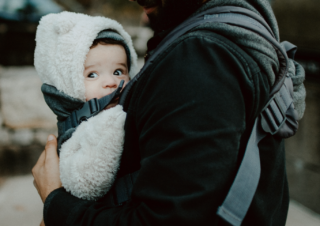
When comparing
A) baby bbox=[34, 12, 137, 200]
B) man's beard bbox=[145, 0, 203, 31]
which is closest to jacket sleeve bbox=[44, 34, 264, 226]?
man's beard bbox=[145, 0, 203, 31]

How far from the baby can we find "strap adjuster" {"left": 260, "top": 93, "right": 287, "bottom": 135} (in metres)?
0.59

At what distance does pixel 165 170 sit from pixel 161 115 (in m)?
0.16

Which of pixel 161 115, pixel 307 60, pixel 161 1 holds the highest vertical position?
pixel 161 1

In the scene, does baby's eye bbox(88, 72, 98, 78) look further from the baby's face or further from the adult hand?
the adult hand

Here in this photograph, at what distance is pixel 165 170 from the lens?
0.74 meters

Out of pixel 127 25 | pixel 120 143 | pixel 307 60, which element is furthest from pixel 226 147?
pixel 127 25

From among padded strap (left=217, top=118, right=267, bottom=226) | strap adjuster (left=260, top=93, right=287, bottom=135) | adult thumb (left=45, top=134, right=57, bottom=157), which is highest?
strap adjuster (left=260, top=93, right=287, bottom=135)

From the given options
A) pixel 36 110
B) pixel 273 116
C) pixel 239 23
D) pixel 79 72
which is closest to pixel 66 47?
pixel 79 72

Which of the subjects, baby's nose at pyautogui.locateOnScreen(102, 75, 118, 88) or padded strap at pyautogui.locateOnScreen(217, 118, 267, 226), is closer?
padded strap at pyautogui.locateOnScreen(217, 118, 267, 226)

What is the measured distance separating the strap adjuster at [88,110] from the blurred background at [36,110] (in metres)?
1.93

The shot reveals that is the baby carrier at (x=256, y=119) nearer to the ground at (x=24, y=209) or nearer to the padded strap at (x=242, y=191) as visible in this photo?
the padded strap at (x=242, y=191)

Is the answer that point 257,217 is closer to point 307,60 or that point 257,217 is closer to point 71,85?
point 71,85

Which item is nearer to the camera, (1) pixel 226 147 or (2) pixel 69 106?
(1) pixel 226 147

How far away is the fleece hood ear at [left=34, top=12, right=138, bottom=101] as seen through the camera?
1341mm
